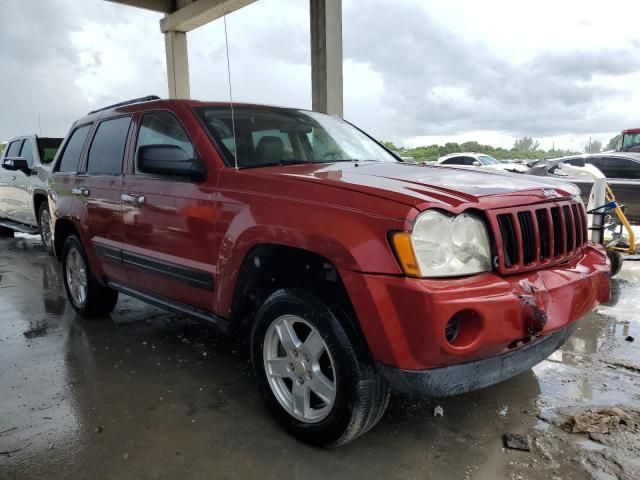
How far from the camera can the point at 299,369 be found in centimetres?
246

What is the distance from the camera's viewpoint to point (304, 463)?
2324 mm

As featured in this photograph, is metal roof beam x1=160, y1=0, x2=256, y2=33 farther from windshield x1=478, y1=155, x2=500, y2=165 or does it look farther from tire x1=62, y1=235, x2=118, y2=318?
windshield x1=478, y1=155, x2=500, y2=165

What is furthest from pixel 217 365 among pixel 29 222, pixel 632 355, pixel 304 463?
pixel 29 222

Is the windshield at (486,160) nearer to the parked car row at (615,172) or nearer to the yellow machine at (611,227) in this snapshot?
the parked car row at (615,172)

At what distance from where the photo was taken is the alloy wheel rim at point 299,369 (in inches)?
93.3

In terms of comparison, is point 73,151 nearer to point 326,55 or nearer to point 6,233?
point 326,55

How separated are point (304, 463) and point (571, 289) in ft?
4.76

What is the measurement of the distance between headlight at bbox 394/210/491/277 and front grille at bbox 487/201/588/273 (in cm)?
7

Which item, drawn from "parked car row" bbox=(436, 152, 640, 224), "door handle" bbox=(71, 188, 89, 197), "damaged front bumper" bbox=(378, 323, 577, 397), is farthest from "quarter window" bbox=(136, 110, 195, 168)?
"parked car row" bbox=(436, 152, 640, 224)

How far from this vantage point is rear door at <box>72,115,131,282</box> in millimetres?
3670

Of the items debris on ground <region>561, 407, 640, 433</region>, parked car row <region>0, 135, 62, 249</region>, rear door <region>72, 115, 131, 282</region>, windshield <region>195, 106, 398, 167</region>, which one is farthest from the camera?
parked car row <region>0, 135, 62, 249</region>

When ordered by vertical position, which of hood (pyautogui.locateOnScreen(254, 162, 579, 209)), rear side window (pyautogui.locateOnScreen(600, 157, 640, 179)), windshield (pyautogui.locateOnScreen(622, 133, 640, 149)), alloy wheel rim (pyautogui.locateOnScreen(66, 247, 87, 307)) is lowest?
alloy wheel rim (pyautogui.locateOnScreen(66, 247, 87, 307))

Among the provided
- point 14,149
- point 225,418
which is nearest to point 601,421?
point 225,418

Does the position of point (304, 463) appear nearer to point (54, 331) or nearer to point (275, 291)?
point (275, 291)
